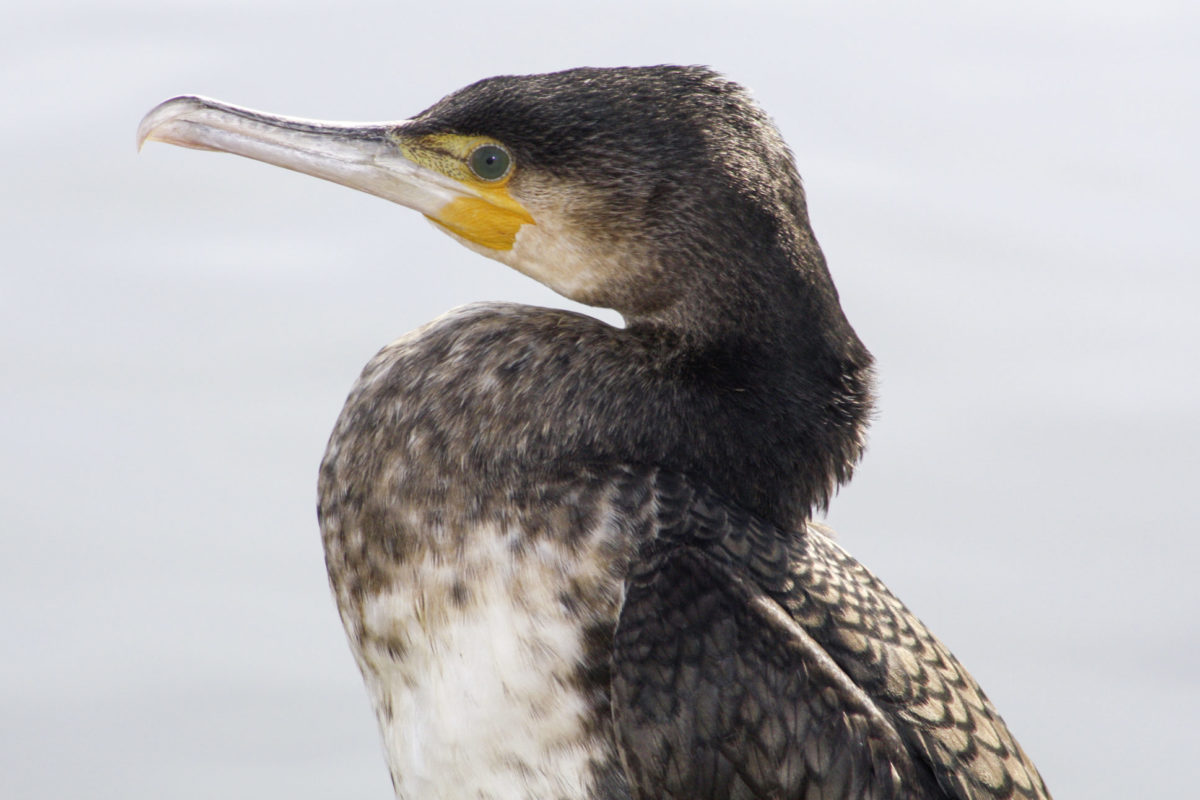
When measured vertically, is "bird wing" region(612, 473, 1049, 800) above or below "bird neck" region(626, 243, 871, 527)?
below

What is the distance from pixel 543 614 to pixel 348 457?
0.36 meters

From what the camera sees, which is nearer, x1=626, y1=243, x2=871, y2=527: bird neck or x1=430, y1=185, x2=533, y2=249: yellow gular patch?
x1=626, y1=243, x2=871, y2=527: bird neck

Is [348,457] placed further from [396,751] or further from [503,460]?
[396,751]

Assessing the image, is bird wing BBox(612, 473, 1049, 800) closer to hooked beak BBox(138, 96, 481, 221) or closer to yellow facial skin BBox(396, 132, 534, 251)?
yellow facial skin BBox(396, 132, 534, 251)

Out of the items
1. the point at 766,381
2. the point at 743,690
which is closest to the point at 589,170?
the point at 766,381

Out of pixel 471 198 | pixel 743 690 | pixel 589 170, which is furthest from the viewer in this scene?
pixel 471 198

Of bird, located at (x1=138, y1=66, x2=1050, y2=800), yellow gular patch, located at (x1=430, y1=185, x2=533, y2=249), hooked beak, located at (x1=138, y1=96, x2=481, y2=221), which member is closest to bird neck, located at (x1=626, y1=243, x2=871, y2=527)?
bird, located at (x1=138, y1=66, x2=1050, y2=800)

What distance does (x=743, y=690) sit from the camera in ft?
6.96

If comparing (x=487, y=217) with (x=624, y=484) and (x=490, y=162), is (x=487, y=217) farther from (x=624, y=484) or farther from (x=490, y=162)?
(x=624, y=484)

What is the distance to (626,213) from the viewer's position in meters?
2.25

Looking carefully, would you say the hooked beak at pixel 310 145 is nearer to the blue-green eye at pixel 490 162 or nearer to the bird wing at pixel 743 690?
the blue-green eye at pixel 490 162

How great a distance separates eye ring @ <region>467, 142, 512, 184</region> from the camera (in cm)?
230

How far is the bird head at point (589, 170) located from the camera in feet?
7.21

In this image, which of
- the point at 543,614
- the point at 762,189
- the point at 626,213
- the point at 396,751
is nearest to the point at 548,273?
the point at 626,213
